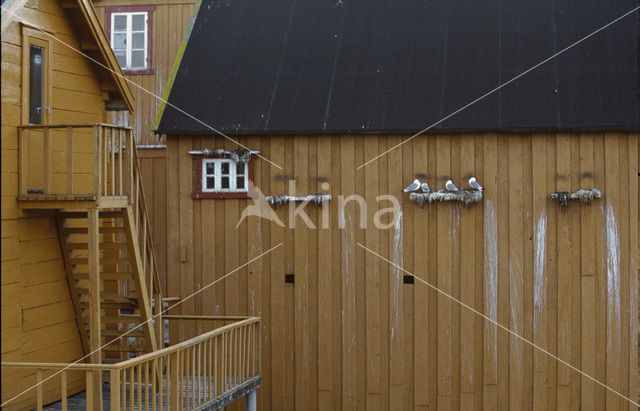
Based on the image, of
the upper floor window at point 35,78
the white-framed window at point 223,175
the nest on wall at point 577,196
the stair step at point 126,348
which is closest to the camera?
the upper floor window at point 35,78

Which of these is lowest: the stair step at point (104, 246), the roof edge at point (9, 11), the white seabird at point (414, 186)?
the stair step at point (104, 246)

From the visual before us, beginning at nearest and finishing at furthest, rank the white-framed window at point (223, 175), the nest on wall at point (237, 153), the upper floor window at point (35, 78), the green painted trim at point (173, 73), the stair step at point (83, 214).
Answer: the upper floor window at point (35, 78) < the stair step at point (83, 214) < the nest on wall at point (237, 153) < the white-framed window at point (223, 175) < the green painted trim at point (173, 73)

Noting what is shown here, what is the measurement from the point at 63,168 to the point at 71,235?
1152 mm

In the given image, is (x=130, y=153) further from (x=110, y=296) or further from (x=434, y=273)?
(x=434, y=273)

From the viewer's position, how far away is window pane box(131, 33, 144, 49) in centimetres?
1831

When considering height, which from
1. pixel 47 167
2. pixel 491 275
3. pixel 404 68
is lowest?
pixel 491 275

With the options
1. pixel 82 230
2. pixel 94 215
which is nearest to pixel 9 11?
pixel 94 215

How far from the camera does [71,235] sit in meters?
12.1

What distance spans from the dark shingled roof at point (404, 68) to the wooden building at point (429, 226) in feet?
0.13

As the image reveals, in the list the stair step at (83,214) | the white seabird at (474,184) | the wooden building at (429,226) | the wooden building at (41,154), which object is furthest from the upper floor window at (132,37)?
the white seabird at (474,184)

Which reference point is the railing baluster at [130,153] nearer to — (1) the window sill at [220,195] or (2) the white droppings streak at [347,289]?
(1) the window sill at [220,195]

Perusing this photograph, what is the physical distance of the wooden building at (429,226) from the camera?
12.1 m

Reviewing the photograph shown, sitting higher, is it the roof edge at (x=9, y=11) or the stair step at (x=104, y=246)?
the roof edge at (x=9, y=11)

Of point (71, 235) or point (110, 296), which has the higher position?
point (71, 235)
